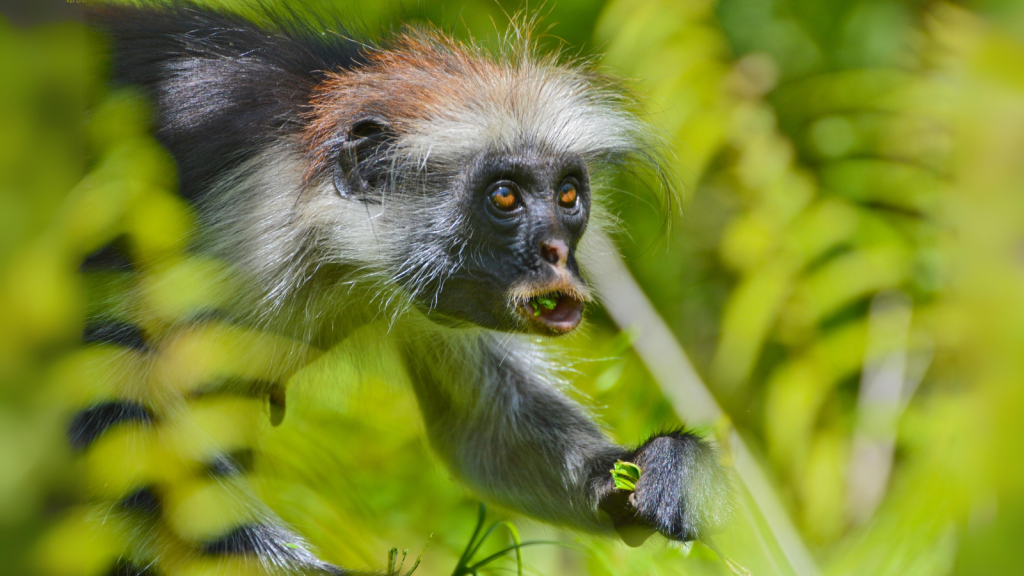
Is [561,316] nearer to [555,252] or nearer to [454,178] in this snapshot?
[555,252]

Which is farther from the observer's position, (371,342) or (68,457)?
(371,342)

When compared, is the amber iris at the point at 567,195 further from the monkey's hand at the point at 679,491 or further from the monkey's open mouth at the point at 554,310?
the monkey's hand at the point at 679,491

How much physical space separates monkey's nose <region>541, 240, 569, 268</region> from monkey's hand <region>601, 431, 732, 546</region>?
78cm

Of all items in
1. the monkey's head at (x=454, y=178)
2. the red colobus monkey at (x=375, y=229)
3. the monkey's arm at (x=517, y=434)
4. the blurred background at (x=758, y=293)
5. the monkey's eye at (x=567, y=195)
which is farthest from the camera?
the blurred background at (x=758, y=293)

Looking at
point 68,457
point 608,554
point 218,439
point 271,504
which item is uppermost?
point 68,457

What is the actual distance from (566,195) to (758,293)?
2.89 meters

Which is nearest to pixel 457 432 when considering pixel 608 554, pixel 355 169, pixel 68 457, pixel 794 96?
pixel 608 554

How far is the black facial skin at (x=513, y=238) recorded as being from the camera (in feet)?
10.6

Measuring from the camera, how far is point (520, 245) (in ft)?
10.8

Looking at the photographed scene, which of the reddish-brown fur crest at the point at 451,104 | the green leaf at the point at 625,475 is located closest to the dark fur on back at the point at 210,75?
the reddish-brown fur crest at the point at 451,104

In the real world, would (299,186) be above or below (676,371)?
above

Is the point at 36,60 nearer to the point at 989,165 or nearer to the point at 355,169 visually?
the point at 989,165

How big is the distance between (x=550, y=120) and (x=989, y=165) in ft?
8.65

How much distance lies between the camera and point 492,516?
14.1ft
